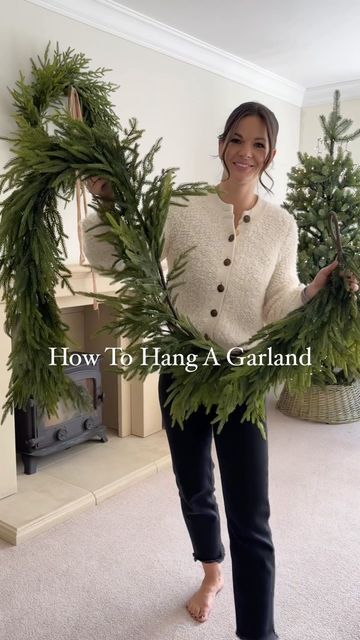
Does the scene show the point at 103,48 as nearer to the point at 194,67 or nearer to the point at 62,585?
the point at 194,67

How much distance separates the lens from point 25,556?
194 cm

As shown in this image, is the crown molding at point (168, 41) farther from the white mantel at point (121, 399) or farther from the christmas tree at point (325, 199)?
the white mantel at point (121, 399)

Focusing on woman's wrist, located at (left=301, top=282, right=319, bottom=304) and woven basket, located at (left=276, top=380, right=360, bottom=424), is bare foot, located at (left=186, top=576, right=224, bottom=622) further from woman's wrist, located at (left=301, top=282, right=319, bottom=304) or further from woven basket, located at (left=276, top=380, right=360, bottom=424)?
woven basket, located at (left=276, top=380, right=360, bottom=424)

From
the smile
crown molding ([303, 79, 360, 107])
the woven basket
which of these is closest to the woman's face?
the smile

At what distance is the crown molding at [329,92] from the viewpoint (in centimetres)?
395

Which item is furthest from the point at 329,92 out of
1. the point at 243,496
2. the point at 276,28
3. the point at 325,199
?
the point at 243,496

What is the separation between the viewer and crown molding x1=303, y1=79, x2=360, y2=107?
395cm

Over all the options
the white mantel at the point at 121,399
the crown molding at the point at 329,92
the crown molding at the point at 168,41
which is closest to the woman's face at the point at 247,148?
the white mantel at the point at 121,399

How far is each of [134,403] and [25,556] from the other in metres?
→ 1.17

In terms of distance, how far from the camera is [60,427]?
8.64 feet

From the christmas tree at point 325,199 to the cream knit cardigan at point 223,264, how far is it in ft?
5.35

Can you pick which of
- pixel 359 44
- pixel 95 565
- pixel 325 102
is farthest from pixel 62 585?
pixel 325 102

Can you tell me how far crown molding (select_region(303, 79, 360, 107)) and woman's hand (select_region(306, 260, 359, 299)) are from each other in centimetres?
324

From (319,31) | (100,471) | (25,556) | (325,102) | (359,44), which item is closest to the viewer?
(25,556)
